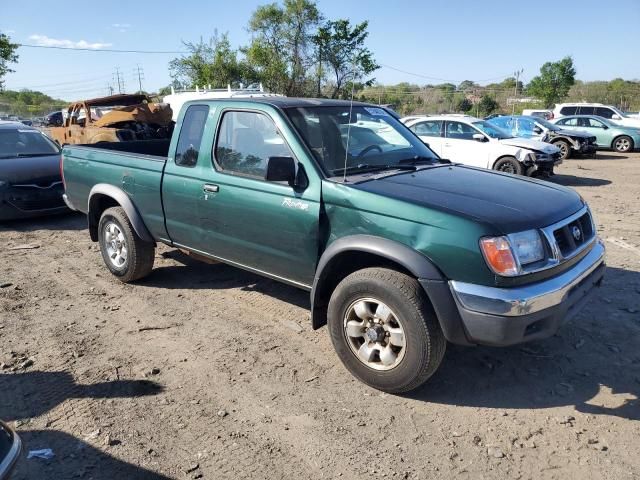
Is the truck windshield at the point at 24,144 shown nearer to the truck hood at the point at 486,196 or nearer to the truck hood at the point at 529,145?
the truck hood at the point at 486,196

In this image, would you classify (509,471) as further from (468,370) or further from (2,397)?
(2,397)

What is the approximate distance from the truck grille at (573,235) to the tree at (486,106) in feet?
135

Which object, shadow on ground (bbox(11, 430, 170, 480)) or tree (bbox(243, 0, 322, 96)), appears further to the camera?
tree (bbox(243, 0, 322, 96))

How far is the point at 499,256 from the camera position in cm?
Answer: 298

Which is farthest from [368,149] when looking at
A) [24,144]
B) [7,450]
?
[24,144]

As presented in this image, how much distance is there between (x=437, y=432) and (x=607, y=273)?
368 centimetres

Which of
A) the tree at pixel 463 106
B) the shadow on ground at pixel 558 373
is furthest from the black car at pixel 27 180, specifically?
the tree at pixel 463 106

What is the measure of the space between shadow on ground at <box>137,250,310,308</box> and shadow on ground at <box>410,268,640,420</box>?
5.74 ft

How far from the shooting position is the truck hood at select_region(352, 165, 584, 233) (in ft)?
10.3

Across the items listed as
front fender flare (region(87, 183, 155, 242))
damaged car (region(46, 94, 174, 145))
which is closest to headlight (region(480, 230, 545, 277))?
front fender flare (region(87, 183, 155, 242))

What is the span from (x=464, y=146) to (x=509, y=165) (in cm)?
112

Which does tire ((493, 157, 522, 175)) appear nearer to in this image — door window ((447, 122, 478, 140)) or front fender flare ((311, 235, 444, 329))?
door window ((447, 122, 478, 140))

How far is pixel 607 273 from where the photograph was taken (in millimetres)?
5711

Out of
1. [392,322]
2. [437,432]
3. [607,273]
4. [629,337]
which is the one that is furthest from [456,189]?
[607,273]
